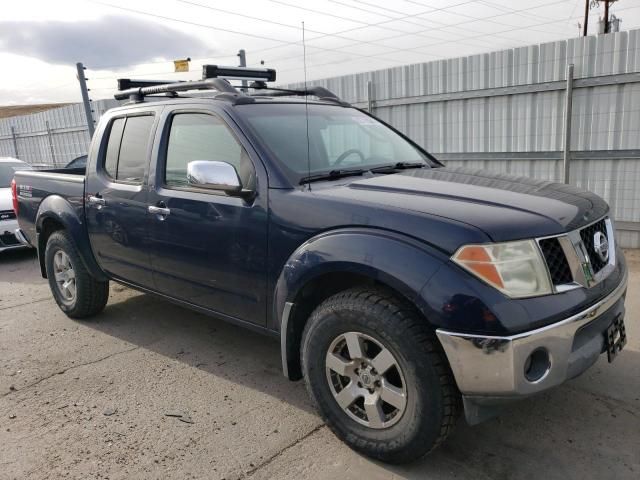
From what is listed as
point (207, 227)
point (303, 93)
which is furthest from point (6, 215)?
point (207, 227)

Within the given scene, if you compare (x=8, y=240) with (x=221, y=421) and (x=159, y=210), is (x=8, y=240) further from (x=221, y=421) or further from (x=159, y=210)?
(x=221, y=421)

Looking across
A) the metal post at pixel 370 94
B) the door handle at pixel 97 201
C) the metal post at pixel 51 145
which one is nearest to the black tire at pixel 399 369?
the door handle at pixel 97 201

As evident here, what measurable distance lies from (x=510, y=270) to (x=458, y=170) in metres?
1.36

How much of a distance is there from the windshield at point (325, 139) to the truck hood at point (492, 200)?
1.11 ft

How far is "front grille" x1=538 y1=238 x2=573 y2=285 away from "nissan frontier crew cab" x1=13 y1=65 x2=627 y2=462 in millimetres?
11

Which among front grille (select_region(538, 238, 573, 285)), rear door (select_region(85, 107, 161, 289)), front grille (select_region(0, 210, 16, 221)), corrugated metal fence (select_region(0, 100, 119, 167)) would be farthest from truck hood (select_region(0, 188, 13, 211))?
front grille (select_region(538, 238, 573, 285))

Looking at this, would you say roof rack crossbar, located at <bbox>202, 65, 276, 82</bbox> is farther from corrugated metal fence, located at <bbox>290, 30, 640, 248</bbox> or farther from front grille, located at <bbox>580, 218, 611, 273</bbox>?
corrugated metal fence, located at <bbox>290, 30, 640, 248</bbox>

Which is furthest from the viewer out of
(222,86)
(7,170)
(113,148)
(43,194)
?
(7,170)

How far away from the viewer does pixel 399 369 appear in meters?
2.37

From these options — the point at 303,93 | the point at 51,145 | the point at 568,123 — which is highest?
the point at 303,93

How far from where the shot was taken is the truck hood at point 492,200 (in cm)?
226

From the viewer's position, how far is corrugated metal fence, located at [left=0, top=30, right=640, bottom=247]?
6.02 metres

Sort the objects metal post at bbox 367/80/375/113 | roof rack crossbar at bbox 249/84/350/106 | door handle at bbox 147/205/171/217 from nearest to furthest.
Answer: door handle at bbox 147/205/171/217 < roof rack crossbar at bbox 249/84/350/106 < metal post at bbox 367/80/375/113

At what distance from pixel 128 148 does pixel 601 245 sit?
10.7 feet
